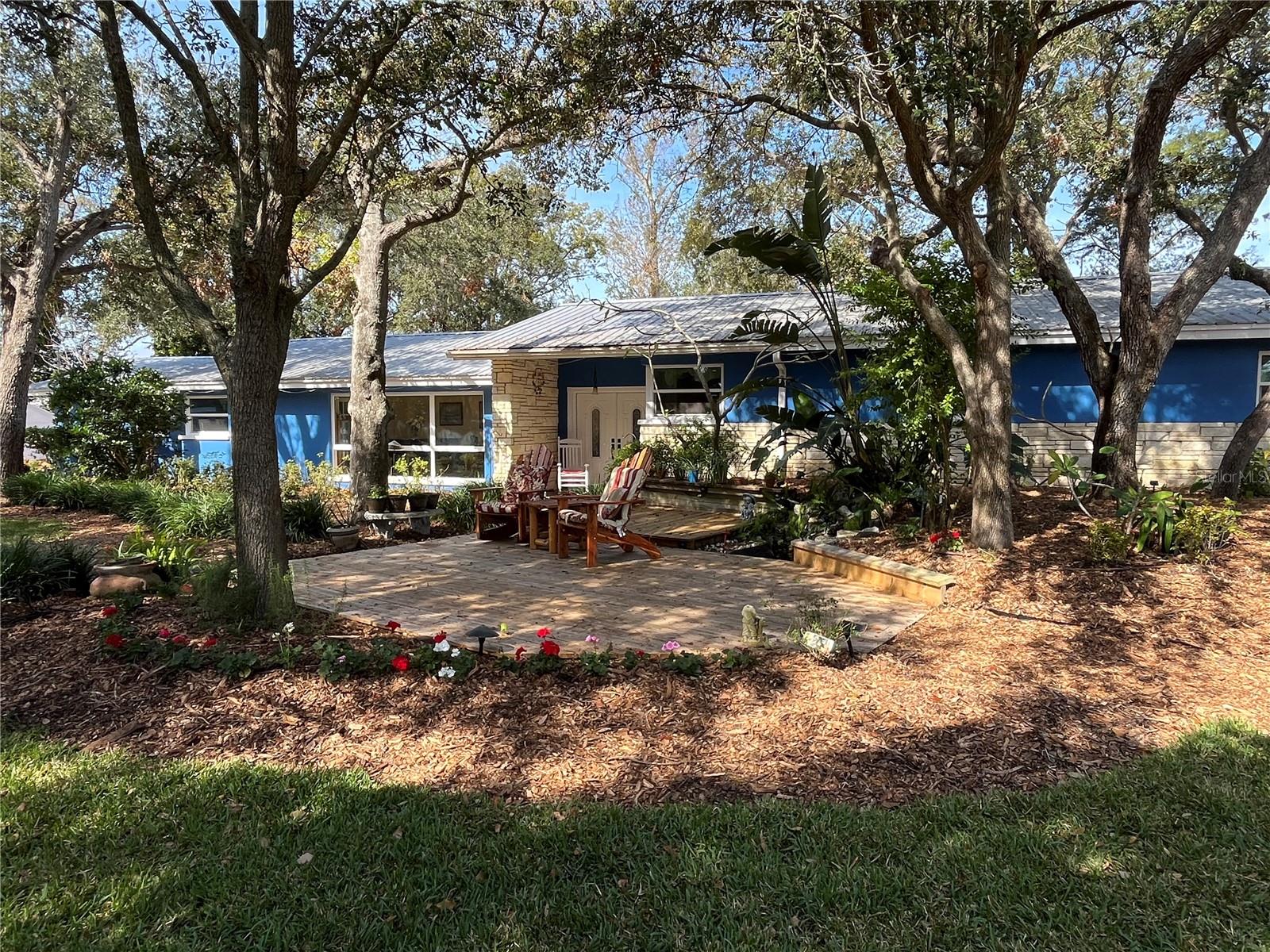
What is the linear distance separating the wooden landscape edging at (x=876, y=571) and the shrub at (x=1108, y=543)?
1.28 metres

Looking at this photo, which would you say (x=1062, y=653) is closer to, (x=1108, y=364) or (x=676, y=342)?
(x=1108, y=364)

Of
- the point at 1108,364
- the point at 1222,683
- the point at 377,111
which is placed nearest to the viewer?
the point at 1222,683

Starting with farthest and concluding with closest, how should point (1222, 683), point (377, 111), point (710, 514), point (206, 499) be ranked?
1. point (710, 514)
2. point (206, 499)
3. point (377, 111)
4. point (1222, 683)

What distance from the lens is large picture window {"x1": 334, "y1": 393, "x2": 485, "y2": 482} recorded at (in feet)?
53.3

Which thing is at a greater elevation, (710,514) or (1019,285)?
(1019,285)

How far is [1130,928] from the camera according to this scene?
243cm

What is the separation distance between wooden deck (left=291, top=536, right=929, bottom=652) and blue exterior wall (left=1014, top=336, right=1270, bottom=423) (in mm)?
6628

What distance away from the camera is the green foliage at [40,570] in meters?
5.79

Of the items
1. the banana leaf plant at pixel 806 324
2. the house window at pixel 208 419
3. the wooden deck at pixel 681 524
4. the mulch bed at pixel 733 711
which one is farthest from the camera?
the house window at pixel 208 419

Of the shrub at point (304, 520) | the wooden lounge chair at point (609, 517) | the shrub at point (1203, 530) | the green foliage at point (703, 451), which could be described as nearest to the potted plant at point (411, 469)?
the shrub at point (304, 520)

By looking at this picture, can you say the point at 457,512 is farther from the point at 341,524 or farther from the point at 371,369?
the point at 371,369

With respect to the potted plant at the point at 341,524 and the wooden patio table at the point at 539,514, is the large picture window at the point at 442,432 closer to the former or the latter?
the potted plant at the point at 341,524

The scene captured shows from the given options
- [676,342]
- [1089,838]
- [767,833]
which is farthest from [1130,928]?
[676,342]

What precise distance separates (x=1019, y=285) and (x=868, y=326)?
12.8 ft
